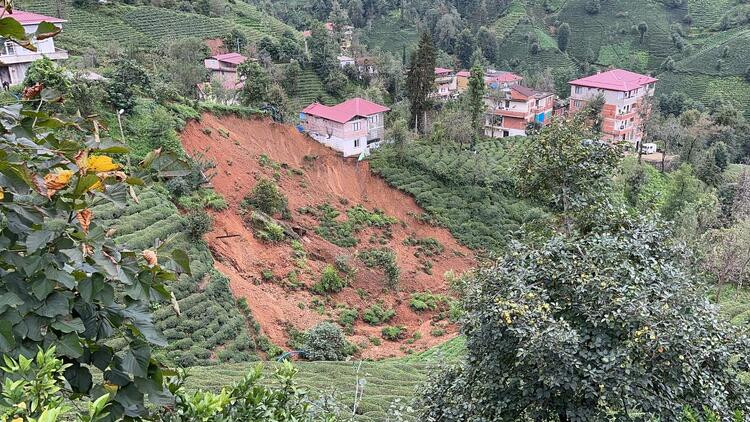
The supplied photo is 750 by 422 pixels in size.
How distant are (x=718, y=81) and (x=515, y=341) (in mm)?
57351

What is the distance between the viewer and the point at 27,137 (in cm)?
246

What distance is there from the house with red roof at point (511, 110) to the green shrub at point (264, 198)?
853 inches

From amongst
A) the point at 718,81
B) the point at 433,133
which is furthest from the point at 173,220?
the point at 718,81

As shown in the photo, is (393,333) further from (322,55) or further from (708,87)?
(708,87)

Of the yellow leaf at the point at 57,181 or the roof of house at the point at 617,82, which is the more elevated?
the yellow leaf at the point at 57,181

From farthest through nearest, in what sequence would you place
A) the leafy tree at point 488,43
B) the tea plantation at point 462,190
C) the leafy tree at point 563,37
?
1. the leafy tree at point 563,37
2. the leafy tree at point 488,43
3. the tea plantation at point 462,190

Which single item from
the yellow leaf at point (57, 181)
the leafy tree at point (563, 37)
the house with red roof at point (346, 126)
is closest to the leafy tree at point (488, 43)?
the leafy tree at point (563, 37)

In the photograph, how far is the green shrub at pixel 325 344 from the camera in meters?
14.9

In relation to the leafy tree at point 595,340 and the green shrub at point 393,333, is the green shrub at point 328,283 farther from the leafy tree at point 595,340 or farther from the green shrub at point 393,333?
the leafy tree at point 595,340

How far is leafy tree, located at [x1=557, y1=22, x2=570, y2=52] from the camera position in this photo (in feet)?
206

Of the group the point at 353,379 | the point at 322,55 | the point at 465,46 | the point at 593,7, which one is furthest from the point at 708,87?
the point at 353,379

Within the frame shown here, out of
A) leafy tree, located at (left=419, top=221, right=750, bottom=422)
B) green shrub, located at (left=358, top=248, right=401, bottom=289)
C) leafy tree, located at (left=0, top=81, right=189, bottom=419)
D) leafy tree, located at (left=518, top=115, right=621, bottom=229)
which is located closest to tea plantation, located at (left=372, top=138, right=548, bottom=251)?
green shrub, located at (left=358, top=248, right=401, bottom=289)

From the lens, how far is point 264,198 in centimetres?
2089

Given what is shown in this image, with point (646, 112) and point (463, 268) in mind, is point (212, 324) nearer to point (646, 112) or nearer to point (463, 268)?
point (463, 268)
